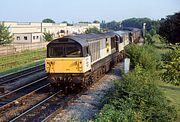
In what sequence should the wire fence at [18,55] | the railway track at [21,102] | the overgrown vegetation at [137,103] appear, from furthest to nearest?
the wire fence at [18,55] < the railway track at [21,102] < the overgrown vegetation at [137,103]

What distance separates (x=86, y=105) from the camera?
17312 mm

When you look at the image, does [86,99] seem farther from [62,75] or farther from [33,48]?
[33,48]

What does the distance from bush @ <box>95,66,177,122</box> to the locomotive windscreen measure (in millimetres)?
4653

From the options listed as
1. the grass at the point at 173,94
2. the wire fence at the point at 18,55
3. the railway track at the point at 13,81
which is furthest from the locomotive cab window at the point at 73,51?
the wire fence at the point at 18,55

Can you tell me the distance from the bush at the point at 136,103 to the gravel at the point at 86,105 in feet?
4.26

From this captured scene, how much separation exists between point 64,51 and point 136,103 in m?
7.20

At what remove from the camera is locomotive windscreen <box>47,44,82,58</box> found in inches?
779

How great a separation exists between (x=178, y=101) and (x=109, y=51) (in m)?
11.4

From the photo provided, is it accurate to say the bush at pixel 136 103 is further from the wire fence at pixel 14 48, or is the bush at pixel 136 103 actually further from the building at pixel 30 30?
the building at pixel 30 30

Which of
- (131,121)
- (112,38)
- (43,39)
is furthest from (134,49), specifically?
(43,39)

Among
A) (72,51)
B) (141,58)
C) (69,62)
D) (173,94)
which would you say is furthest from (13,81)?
(173,94)

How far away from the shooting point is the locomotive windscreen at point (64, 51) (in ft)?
65.0

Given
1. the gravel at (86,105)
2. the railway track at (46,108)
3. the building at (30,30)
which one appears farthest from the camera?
the building at (30,30)

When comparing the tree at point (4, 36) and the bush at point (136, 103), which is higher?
the tree at point (4, 36)
